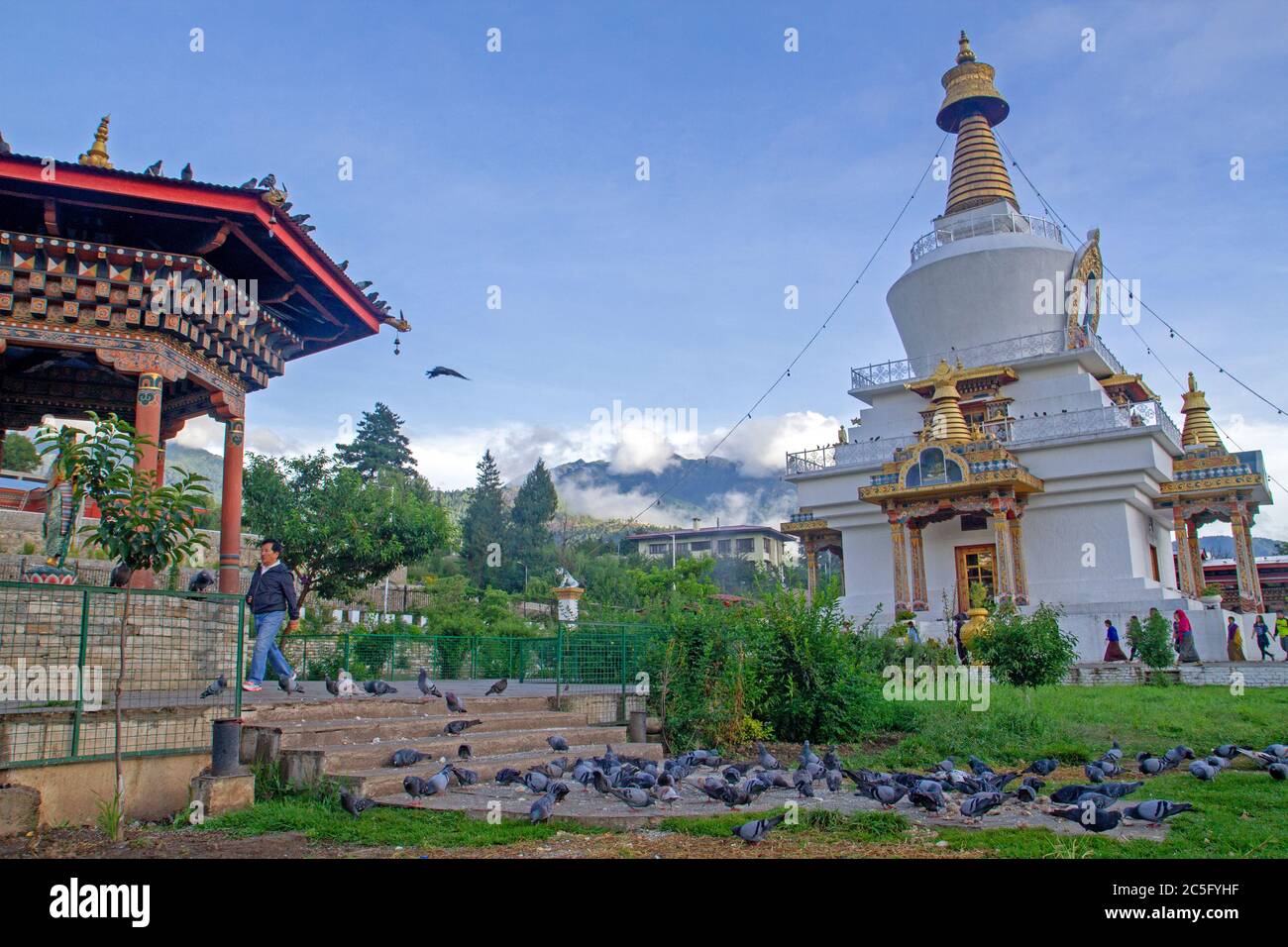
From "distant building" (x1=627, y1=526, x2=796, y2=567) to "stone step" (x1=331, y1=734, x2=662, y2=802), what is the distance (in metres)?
78.9

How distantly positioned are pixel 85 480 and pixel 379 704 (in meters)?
3.99

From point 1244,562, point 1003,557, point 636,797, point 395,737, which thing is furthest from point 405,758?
point 1244,562

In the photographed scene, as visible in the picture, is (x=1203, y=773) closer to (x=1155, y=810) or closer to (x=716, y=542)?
(x=1155, y=810)

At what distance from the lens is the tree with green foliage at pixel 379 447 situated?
200ft

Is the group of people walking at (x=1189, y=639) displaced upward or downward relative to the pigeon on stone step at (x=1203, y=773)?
upward

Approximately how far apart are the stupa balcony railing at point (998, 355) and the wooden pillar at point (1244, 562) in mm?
6069

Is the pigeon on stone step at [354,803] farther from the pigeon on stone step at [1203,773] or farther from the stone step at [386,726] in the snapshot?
the pigeon on stone step at [1203,773]

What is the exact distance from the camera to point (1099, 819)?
603 cm

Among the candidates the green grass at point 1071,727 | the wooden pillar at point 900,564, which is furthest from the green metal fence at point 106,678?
the wooden pillar at point 900,564

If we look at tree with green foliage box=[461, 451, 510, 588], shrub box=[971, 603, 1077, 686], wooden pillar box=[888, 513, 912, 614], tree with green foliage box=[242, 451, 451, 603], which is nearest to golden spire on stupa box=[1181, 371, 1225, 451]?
wooden pillar box=[888, 513, 912, 614]

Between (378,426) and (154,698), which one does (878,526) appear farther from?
(378,426)

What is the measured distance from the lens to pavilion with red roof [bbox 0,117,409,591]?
1180 centimetres

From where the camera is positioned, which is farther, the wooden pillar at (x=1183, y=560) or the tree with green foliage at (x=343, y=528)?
the wooden pillar at (x=1183, y=560)
